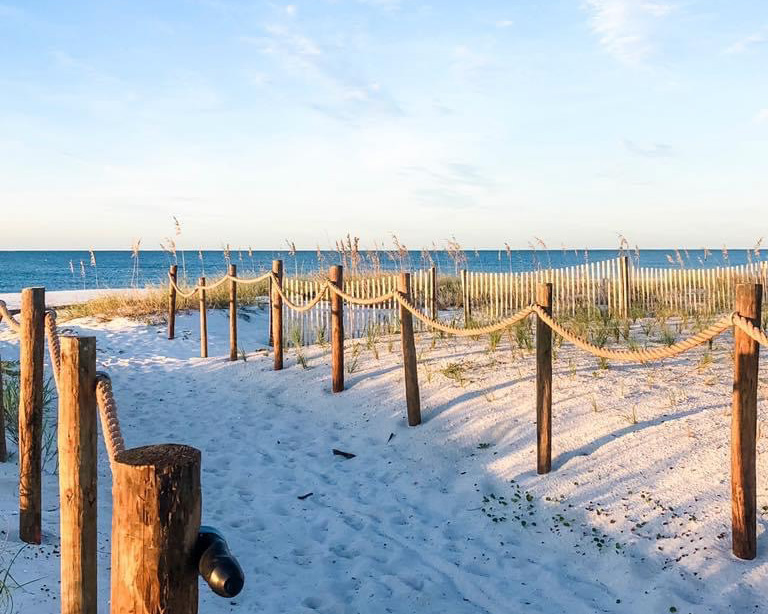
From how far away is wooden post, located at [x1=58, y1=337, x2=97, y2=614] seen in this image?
241cm

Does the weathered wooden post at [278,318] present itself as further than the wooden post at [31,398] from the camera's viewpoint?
Yes

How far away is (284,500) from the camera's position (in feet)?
16.3

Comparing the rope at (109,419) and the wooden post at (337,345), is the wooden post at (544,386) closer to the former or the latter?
the wooden post at (337,345)

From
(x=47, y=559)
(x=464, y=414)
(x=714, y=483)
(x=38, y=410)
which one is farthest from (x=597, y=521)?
(x=38, y=410)

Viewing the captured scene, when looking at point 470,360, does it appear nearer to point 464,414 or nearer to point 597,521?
point 464,414

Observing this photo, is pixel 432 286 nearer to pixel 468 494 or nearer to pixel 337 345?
pixel 337 345

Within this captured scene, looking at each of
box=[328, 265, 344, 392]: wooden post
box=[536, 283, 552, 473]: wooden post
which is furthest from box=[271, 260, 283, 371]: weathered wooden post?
box=[536, 283, 552, 473]: wooden post

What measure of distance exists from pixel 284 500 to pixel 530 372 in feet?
9.83

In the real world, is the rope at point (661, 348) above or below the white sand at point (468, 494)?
above

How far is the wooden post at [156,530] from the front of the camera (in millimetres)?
1758

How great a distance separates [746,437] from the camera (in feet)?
11.8

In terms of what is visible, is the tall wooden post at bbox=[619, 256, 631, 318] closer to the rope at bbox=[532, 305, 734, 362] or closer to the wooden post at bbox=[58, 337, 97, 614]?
the rope at bbox=[532, 305, 734, 362]

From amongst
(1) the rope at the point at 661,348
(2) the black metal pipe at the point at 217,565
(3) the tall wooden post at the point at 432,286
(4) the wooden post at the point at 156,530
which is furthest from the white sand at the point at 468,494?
(3) the tall wooden post at the point at 432,286

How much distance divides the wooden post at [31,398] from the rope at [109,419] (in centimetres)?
153
